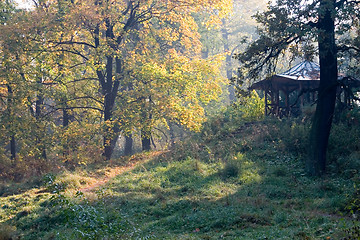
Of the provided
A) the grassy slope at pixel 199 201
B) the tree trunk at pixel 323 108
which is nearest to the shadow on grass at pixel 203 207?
the grassy slope at pixel 199 201

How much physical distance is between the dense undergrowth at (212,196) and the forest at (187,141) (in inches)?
2.2

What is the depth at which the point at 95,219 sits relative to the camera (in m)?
5.89

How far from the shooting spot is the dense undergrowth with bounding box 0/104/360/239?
23.7 feet

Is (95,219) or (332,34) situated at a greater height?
(332,34)

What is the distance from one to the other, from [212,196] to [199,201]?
70 centimetres

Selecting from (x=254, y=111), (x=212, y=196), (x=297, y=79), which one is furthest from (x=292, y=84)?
(x=212, y=196)

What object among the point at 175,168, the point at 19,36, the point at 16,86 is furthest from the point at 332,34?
the point at 16,86

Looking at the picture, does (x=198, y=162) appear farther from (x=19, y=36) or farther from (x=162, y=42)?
(x=162, y=42)

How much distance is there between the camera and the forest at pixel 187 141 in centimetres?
854

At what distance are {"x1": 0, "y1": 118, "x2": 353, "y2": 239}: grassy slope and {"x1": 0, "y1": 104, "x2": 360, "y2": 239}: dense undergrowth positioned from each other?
0.03m

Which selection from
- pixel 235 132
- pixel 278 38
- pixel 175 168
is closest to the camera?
pixel 278 38

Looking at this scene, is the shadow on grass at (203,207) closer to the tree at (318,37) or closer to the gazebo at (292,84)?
the tree at (318,37)

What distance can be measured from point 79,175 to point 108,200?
443 cm

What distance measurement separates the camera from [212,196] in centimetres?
1105
